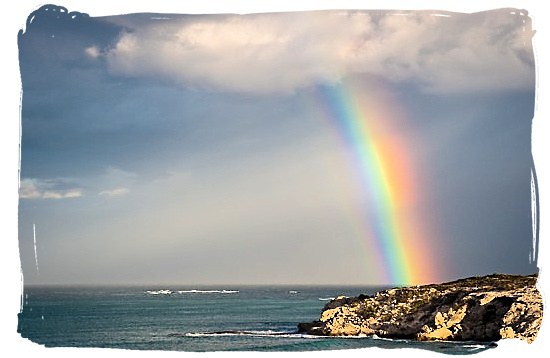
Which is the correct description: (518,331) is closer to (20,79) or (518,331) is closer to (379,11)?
(379,11)

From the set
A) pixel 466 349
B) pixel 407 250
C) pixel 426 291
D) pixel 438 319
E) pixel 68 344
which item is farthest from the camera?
pixel 426 291

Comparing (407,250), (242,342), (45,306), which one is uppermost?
(407,250)

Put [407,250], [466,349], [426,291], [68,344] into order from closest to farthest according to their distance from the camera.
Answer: [68,344] → [466,349] → [407,250] → [426,291]

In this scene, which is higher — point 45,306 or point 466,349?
point 45,306

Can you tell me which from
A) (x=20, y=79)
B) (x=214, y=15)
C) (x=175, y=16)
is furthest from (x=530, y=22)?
(x=20, y=79)

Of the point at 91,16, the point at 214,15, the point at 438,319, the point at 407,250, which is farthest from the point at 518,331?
the point at 91,16

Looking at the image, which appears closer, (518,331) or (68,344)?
(68,344)

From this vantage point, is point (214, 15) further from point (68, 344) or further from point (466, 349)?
point (466, 349)
